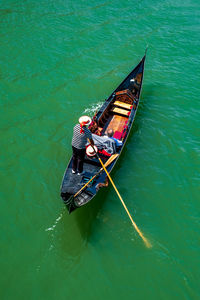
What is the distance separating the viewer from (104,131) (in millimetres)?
8281

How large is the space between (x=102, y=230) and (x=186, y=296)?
2.35m

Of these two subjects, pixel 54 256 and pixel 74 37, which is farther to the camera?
pixel 74 37

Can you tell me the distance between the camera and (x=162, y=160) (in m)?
7.85

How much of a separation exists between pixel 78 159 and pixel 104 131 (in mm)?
2497

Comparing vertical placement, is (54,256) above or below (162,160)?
below

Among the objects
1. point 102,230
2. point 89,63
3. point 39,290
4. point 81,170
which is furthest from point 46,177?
point 89,63

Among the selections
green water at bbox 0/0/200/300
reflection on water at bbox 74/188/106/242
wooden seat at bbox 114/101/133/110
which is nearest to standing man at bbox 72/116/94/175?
reflection on water at bbox 74/188/106/242

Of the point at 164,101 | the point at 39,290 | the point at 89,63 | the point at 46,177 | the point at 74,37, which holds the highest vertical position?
the point at 74,37

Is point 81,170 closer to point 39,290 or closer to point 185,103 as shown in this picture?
point 39,290

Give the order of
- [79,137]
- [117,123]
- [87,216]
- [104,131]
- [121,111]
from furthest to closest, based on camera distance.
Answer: [121,111], [117,123], [104,131], [87,216], [79,137]

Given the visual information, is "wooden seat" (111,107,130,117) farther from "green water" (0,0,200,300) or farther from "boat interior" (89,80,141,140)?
"green water" (0,0,200,300)

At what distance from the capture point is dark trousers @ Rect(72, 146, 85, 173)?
19.0 feet

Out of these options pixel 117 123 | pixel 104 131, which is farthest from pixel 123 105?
pixel 104 131

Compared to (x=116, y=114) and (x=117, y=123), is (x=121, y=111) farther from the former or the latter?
(x=117, y=123)
